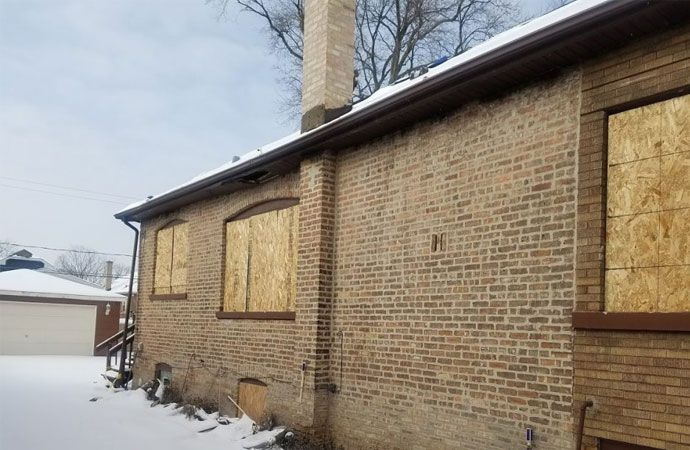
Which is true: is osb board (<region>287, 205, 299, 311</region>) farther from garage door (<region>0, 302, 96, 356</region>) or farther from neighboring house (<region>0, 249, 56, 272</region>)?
neighboring house (<region>0, 249, 56, 272</region>)

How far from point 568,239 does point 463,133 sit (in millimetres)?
1786

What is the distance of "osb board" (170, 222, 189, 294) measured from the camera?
41.6 feet

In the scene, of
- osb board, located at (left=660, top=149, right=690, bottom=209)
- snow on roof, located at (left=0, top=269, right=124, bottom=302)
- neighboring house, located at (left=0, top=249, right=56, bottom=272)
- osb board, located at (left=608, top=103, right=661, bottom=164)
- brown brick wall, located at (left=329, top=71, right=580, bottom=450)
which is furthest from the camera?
neighboring house, located at (left=0, top=249, right=56, bottom=272)

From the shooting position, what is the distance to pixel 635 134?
5.07 m

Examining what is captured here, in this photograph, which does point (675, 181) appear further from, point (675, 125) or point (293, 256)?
point (293, 256)

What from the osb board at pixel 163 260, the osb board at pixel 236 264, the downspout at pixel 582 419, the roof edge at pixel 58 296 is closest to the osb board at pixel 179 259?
the osb board at pixel 163 260

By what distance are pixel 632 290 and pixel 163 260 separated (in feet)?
35.2

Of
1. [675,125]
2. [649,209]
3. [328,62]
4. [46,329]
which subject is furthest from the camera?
[46,329]

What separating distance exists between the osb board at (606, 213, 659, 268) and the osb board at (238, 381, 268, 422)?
588 cm

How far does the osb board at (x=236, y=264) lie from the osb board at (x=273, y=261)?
8.4 inches

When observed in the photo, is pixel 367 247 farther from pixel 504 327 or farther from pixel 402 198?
pixel 504 327

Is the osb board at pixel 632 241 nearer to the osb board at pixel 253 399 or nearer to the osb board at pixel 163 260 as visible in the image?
the osb board at pixel 253 399

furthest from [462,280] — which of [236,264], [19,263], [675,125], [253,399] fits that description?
[19,263]

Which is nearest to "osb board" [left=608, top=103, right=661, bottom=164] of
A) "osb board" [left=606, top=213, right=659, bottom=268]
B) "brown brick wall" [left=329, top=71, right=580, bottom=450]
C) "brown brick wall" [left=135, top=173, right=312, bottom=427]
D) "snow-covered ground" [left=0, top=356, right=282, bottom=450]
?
"brown brick wall" [left=329, top=71, right=580, bottom=450]
